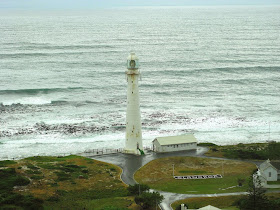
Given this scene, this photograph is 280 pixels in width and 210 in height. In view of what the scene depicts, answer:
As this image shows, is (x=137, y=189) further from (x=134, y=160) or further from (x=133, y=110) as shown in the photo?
(x=133, y=110)

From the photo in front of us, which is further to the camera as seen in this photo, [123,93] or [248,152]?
[123,93]

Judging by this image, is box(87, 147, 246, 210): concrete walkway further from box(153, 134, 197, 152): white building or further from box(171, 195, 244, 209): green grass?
box(171, 195, 244, 209): green grass

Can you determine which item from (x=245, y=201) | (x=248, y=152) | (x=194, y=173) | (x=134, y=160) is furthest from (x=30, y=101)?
(x=245, y=201)

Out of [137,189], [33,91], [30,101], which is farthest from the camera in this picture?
[33,91]

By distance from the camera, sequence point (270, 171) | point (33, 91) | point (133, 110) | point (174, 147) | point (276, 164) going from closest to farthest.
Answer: point (270, 171)
point (276, 164)
point (133, 110)
point (174, 147)
point (33, 91)

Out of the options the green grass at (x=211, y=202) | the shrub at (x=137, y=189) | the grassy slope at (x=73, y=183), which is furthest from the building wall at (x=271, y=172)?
the grassy slope at (x=73, y=183)

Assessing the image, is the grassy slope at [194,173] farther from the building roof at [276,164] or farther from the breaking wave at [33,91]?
the breaking wave at [33,91]

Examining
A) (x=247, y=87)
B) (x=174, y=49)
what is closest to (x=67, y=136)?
(x=247, y=87)

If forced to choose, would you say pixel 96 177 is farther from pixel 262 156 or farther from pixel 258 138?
pixel 258 138
